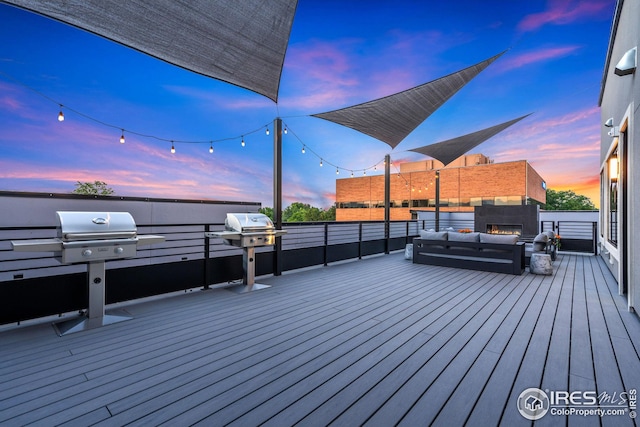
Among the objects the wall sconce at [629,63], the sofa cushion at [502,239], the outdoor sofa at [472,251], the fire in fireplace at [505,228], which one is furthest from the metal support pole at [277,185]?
the fire in fireplace at [505,228]

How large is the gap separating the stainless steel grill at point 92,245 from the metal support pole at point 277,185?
227cm

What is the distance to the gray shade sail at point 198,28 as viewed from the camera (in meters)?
2.60

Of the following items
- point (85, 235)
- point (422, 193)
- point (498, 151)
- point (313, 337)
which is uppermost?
point (498, 151)

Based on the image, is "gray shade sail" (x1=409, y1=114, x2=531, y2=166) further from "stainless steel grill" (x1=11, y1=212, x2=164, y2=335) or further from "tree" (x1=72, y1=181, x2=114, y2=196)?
"tree" (x1=72, y1=181, x2=114, y2=196)

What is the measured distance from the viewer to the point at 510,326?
2.63 m

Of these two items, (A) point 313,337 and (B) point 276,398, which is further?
(A) point 313,337

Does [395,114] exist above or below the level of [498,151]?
below

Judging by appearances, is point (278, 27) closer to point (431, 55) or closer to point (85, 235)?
point (85, 235)

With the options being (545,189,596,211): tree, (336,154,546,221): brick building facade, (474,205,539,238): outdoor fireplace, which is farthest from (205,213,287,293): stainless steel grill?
(545,189,596,211): tree

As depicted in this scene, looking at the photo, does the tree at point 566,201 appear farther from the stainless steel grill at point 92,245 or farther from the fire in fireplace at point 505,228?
the stainless steel grill at point 92,245

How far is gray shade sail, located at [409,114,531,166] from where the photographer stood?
7844mm

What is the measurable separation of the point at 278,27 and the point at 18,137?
35.1ft

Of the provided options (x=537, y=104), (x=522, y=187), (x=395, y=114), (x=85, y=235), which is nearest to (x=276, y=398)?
(x=85, y=235)

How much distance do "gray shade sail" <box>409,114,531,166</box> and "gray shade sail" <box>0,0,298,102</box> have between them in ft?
20.8
